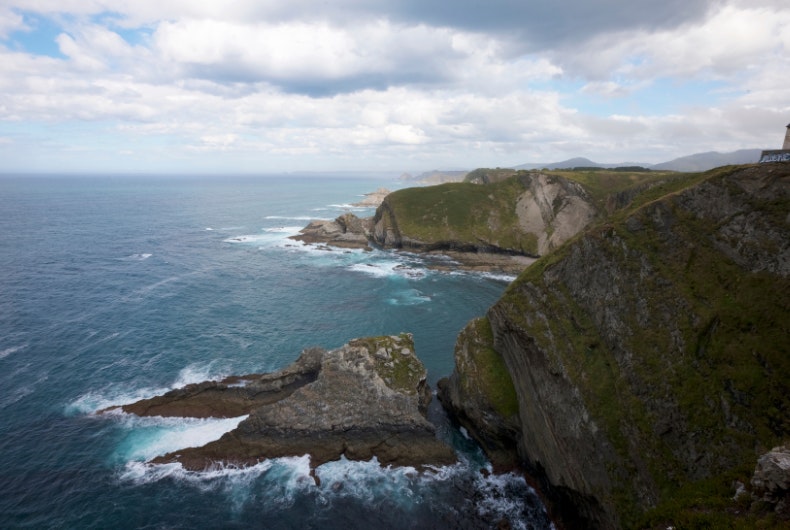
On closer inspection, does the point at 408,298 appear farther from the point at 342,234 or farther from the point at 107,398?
the point at 342,234

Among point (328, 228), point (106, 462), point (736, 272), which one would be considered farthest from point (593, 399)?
point (328, 228)

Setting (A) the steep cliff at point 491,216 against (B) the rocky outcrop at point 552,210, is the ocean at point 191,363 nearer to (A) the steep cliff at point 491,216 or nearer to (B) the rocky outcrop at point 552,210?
(A) the steep cliff at point 491,216

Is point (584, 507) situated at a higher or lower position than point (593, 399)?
lower

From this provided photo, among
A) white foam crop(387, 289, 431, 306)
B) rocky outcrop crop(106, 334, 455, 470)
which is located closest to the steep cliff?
white foam crop(387, 289, 431, 306)

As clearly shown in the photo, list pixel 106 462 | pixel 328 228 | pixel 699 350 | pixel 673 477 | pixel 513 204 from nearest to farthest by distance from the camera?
pixel 673 477 < pixel 699 350 < pixel 106 462 < pixel 513 204 < pixel 328 228

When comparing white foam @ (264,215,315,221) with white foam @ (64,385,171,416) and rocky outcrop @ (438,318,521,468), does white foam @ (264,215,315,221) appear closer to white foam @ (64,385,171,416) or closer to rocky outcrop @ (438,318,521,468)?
white foam @ (64,385,171,416)

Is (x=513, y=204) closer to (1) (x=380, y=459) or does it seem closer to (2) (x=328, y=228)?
(2) (x=328, y=228)

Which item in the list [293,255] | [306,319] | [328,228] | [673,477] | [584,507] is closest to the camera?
[673,477]
